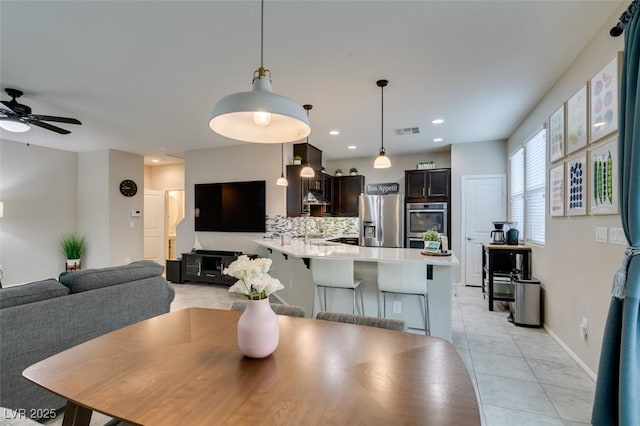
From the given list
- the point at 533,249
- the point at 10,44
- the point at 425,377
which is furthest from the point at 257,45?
the point at 533,249

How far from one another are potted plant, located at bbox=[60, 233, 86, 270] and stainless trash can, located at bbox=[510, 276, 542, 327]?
7728 mm

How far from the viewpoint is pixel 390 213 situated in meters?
6.20

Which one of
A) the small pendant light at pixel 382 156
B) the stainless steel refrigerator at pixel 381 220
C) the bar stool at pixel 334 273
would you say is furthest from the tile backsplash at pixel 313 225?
the bar stool at pixel 334 273

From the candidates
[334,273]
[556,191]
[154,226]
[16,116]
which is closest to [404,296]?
[334,273]

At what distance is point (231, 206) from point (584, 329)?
537cm

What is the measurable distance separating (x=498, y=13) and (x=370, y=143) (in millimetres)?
3634

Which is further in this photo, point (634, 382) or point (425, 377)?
point (634, 382)

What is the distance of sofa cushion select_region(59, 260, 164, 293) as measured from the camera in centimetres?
223

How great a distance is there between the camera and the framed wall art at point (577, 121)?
8.34ft

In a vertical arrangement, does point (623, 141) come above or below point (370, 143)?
below

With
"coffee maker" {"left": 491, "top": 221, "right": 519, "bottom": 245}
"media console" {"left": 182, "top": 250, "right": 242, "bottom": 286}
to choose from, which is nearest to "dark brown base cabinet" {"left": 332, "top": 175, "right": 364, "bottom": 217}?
"media console" {"left": 182, "top": 250, "right": 242, "bottom": 286}

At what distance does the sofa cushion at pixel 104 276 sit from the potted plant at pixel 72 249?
4.55m

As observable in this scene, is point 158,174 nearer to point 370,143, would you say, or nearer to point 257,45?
point 370,143

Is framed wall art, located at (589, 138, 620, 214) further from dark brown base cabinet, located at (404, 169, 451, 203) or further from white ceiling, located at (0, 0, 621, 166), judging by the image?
dark brown base cabinet, located at (404, 169, 451, 203)
